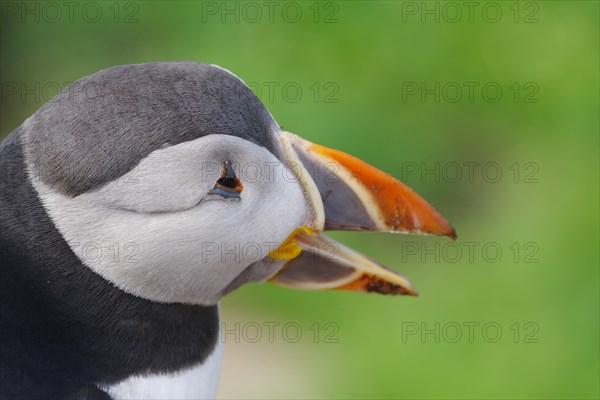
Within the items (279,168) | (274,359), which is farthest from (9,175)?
(274,359)

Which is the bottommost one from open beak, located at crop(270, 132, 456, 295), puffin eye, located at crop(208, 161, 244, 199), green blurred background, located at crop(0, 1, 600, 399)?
green blurred background, located at crop(0, 1, 600, 399)

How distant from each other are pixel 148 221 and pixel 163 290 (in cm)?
→ 25

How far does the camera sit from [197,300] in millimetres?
2740

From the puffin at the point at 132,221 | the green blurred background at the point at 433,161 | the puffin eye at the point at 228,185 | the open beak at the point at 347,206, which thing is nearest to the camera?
the puffin at the point at 132,221

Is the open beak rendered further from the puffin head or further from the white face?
the white face

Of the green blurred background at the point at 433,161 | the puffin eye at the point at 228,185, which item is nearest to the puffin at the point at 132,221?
the puffin eye at the point at 228,185

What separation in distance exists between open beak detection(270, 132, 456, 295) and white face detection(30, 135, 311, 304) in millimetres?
124

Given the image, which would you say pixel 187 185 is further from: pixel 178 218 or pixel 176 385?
pixel 176 385

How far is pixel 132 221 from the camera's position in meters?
2.46

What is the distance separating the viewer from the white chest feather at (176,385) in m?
2.60

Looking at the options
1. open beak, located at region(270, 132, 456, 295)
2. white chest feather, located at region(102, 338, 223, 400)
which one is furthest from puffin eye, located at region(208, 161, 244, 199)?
white chest feather, located at region(102, 338, 223, 400)

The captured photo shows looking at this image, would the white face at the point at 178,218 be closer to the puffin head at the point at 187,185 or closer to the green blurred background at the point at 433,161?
the puffin head at the point at 187,185

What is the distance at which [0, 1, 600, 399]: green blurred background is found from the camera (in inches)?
200

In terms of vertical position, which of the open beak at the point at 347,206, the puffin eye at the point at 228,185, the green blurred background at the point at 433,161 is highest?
the puffin eye at the point at 228,185
